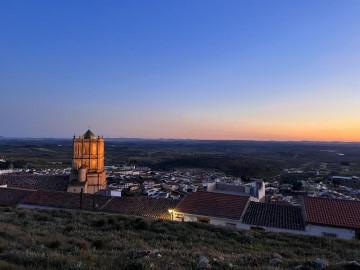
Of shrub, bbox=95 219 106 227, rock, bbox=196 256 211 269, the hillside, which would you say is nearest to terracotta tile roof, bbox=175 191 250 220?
the hillside

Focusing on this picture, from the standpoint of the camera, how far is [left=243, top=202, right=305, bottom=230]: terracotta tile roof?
66.7ft

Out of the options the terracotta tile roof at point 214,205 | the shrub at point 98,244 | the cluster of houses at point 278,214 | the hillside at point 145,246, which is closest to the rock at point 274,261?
the hillside at point 145,246

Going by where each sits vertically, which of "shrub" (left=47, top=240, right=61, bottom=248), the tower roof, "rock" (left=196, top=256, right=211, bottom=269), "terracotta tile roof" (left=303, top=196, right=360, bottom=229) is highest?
the tower roof

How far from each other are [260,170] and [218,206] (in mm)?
74126

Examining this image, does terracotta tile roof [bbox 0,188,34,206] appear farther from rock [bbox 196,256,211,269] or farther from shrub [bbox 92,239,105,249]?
rock [bbox 196,256,211,269]

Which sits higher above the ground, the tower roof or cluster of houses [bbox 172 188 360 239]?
the tower roof

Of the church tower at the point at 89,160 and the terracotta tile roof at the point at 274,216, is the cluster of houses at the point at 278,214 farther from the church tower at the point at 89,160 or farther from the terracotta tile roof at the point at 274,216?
the church tower at the point at 89,160

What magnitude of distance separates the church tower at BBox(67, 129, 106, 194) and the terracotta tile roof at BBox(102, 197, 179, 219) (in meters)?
12.5

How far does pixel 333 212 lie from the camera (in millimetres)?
20031

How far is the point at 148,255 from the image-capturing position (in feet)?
27.4

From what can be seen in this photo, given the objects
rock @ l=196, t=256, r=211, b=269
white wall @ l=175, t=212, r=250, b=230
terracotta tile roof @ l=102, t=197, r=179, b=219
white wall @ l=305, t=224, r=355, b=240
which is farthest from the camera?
terracotta tile roof @ l=102, t=197, r=179, b=219

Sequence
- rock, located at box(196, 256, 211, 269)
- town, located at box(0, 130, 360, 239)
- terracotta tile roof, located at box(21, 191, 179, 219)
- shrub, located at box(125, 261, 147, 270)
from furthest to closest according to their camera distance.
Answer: terracotta tile roof, located at box(21, 191, 179, 219) → town, located at box(0, 130, 360, 239) → rock, located at box(196, 256, 211, 269) → shrub, located at box(125, 261, 147, 270)

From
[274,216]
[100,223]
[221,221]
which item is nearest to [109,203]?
[221,221]

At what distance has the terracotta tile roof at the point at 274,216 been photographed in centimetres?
2034
